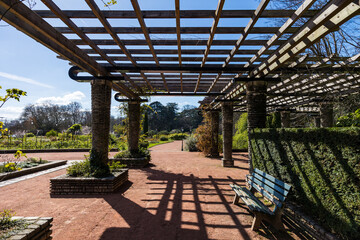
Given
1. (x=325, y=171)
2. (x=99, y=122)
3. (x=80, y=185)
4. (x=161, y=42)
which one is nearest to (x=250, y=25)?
(x=161, y=42)

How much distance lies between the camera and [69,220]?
335 cm

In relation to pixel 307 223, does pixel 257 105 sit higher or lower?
higher

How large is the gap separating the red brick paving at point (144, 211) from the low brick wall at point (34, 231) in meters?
0.52

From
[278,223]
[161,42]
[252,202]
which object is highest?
[161,42]

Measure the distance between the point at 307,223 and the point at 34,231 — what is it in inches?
150

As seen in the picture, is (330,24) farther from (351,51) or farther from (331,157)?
(351,51)

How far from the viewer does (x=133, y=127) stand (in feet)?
30.0

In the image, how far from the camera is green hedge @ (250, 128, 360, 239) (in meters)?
2.24

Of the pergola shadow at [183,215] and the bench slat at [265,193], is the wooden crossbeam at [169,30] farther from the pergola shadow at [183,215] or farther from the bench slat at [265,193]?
the pergola shadow at [183,215]

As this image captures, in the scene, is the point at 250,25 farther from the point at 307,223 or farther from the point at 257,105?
the point at 307,223

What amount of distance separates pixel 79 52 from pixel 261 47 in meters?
4.18

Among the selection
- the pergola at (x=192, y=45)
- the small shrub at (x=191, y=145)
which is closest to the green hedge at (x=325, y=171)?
the pergola at (x=192, y=45)

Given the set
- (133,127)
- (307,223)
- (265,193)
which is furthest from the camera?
(133,127)

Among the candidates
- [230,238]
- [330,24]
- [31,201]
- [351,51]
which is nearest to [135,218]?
[230,238]
